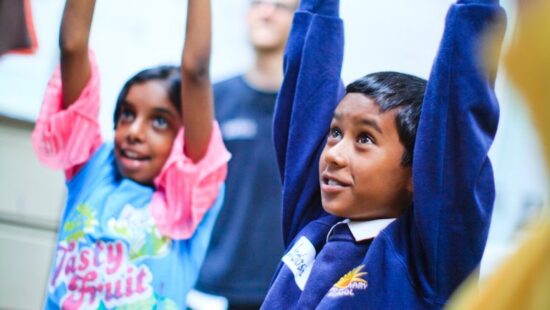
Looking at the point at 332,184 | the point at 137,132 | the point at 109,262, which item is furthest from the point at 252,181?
the point at 332,184

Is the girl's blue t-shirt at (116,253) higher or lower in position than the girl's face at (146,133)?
lower

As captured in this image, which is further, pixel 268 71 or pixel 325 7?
pixel 268 71

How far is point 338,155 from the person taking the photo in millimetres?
1093

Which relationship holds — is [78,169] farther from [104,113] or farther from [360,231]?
[360,231]

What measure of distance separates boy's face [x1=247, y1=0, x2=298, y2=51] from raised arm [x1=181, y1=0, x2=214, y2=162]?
0.45m

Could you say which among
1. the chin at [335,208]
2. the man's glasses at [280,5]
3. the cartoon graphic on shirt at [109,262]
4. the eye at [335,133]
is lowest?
the cartoon graphic on shirt at [109,262]

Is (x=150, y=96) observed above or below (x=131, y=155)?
above

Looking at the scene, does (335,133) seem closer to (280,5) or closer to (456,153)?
(456,153)

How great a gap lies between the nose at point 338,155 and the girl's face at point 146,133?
63 centimetres

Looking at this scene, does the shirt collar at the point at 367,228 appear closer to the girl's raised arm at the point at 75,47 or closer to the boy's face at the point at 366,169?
the boy's face at the point at 366,169

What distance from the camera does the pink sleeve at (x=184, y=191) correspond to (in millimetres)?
1582

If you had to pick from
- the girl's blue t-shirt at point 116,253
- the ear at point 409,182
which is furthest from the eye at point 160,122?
the ear at point 409,182

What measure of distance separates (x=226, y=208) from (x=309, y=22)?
799 millimetres

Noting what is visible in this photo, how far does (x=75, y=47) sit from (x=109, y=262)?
451 mm
